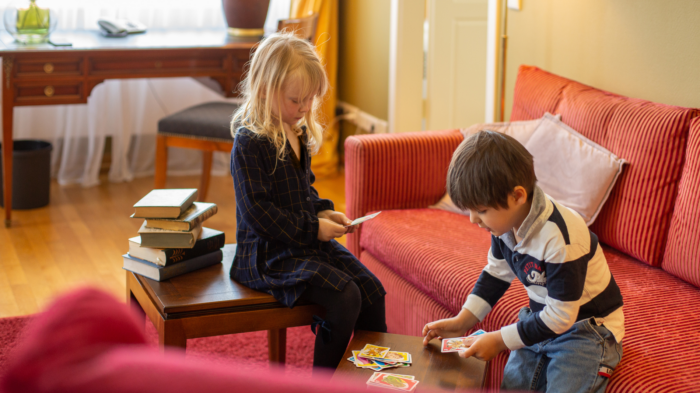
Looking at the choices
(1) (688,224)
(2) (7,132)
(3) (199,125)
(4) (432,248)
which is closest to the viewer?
(1) (688,224)

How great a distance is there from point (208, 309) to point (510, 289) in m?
0.74

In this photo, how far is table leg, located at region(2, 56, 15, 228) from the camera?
110 inches

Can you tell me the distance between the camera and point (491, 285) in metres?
1.35

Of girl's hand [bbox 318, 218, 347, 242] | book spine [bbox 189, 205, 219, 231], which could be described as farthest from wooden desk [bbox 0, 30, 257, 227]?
girl's hand [bbox 318, 218, 347, 242]

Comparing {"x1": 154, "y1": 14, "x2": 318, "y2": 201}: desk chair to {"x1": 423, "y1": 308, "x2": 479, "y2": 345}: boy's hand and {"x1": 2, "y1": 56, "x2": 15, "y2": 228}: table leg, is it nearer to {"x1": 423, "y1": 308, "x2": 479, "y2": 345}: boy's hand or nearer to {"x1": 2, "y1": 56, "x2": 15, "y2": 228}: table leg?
{"x1": 2, "y1": 56, "x2": 15, "y2": 228}: table leg

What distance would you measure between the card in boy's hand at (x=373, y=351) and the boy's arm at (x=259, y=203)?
371mm

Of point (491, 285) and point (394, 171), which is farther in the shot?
point (394, 171)

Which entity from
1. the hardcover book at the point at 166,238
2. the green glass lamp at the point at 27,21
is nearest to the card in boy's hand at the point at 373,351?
the hardcover book at the point at 166,238

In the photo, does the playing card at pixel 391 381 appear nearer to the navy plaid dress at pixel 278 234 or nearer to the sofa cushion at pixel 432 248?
the navy plaid dress at pixel 278 234

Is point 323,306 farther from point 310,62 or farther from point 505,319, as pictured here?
point 310,62

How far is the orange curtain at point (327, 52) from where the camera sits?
4.04 m

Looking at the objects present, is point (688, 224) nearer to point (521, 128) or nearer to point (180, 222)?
point (521, 128)

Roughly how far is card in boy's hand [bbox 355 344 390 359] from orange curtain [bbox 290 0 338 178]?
2864 mm

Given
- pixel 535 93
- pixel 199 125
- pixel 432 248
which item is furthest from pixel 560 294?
pixel 199 125
